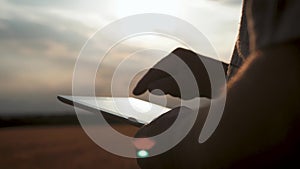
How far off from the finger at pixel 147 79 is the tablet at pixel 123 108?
0.07 metres

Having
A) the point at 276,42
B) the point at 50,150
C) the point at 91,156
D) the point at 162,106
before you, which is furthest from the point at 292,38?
the point at 50,150

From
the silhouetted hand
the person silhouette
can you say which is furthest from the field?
the person silhouette

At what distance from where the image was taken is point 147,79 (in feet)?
1.38

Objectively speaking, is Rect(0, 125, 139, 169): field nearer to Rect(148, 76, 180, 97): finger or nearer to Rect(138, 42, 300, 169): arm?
Rect(148, 76, 180, 97): finger

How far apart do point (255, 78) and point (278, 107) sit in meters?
0.03

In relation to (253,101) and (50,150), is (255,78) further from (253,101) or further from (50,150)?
(50,150)

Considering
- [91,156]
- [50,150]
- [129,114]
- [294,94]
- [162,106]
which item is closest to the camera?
[294,94]

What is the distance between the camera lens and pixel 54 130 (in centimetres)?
256

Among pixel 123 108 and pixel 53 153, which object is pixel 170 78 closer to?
pixel 123 108

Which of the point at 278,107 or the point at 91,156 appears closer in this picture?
the point at 278,107

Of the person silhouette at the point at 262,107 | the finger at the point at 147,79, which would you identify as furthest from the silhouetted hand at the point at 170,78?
the person silhouette at the point at 262,107

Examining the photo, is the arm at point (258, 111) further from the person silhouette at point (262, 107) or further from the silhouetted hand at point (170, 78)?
the silhouetted hand at point (170, 78)

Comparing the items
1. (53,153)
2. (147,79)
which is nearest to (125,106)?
(147,79)

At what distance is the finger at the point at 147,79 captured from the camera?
1.37ft
